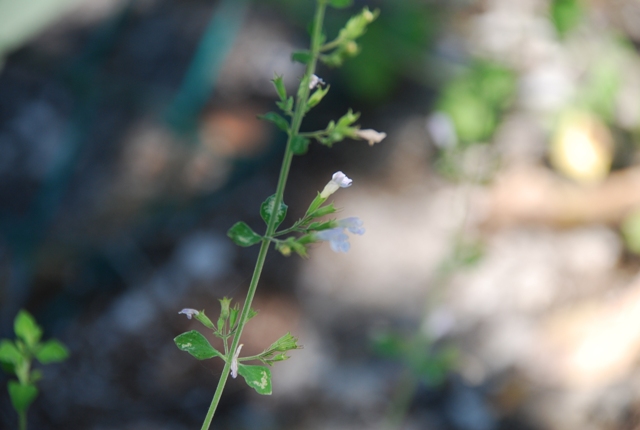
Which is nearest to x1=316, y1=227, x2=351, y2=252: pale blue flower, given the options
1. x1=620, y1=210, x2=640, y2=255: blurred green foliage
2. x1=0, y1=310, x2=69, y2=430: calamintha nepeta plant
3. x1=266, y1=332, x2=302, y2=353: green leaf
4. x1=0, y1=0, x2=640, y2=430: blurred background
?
x1=266, y1=332, x2=302, y2=353: green leaf

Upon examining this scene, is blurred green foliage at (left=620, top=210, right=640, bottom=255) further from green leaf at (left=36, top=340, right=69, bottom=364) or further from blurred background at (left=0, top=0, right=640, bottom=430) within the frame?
green leaf at (left=36, top=340, right=69, bottom=364)

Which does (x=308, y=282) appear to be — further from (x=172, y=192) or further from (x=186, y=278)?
(x=172, y=192)

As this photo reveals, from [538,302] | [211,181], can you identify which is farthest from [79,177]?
[538,302]

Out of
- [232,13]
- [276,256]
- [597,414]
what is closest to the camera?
[597,414]

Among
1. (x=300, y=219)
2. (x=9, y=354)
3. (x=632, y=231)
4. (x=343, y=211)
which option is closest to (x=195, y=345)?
(x=300, y=219)

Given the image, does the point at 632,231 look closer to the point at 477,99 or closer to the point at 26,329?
the point at 477,99

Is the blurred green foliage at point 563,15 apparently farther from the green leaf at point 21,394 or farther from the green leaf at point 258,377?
the green leaf at point 21,394
